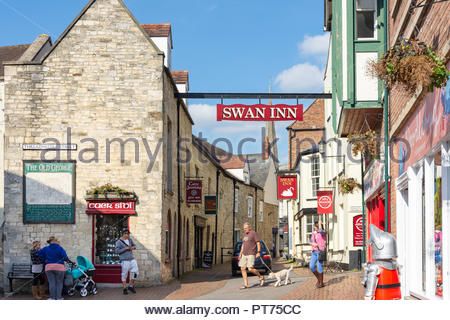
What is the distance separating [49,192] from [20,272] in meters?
2.47

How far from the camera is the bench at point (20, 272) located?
2149cm

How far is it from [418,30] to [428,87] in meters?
3.02

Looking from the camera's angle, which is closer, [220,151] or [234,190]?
[234,190]

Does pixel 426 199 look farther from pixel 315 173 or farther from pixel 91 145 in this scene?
pixel 315 173

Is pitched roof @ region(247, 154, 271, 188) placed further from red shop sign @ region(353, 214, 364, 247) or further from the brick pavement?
the brick pavement

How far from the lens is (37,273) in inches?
755

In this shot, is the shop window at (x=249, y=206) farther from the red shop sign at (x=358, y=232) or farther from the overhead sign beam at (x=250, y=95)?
the overhead sign beam at (x=250, y=95)

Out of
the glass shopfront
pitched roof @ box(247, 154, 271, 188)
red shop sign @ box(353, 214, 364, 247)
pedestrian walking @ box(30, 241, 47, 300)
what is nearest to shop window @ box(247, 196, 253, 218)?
pitched roof @ box(247, 154, 271, 188)

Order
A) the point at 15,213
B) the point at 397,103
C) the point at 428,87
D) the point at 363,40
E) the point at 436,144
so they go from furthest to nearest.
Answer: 1. the point at 15,213
2. the point at 363,40
3. the point at 397,103
4. the point at 436,144
5. the point at 428,87

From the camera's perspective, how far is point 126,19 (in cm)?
2267

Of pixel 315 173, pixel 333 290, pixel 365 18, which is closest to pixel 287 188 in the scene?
pixel 315 173
